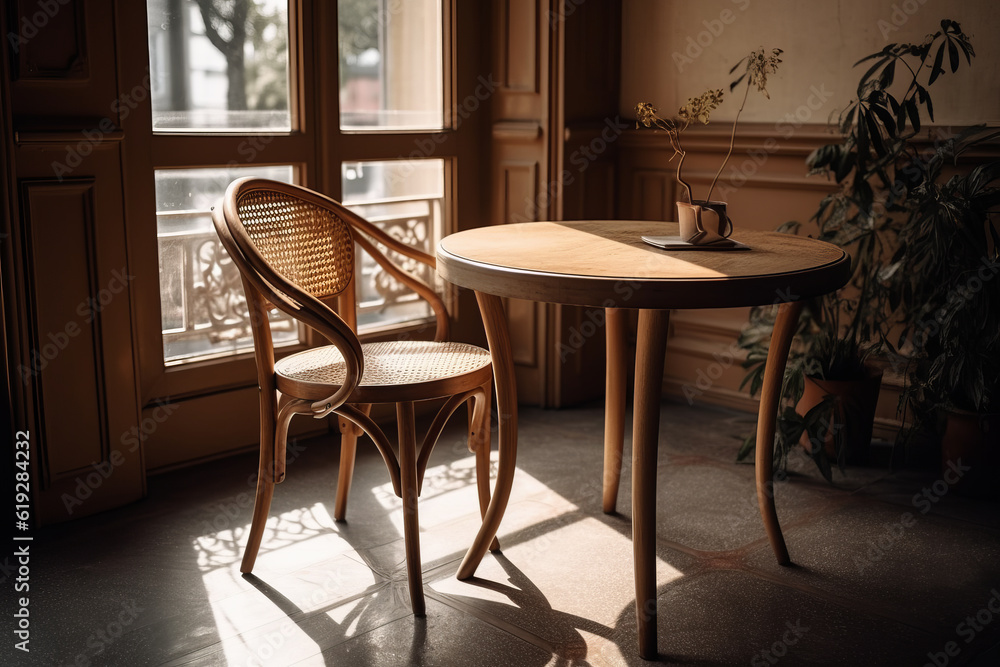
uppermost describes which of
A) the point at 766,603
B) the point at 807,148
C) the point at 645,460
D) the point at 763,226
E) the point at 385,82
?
the point at 385,82

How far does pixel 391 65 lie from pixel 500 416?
1.71m

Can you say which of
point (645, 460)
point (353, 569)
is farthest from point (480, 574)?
point (645, 460)

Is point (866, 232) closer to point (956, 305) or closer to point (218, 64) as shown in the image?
point (956, 305)

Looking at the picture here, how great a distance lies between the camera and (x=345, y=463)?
2584mm

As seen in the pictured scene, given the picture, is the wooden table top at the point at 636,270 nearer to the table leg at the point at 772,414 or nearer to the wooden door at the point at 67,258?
the table leg at the point at 772,414

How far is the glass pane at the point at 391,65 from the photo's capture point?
3295mm

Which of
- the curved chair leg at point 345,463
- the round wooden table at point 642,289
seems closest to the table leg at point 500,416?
the round wooden table at point 642,289

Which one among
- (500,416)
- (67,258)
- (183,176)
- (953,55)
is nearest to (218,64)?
(183,176)

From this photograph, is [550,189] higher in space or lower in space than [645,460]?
higher

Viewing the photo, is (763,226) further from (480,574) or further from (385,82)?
(480,574)

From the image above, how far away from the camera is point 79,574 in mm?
→ 2299

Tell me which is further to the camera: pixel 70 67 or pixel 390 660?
pixel 70 67

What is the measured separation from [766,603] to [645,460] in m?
0.52

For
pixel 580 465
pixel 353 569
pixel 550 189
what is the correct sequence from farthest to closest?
pixel 550 189, pixel 580 465, pixel 353 569
